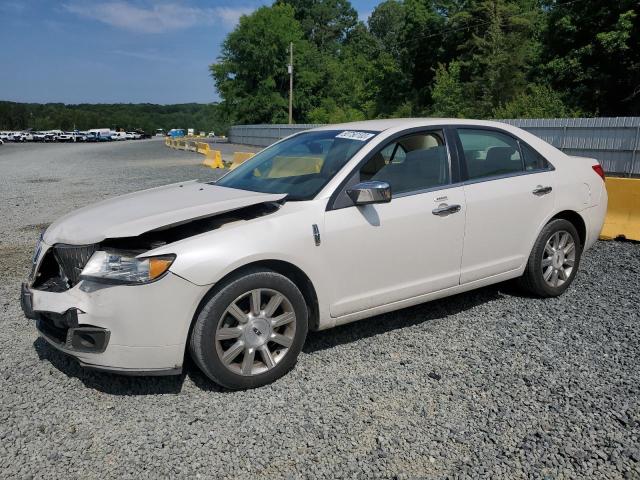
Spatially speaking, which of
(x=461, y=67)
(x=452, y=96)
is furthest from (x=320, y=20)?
(x=452, y=96)

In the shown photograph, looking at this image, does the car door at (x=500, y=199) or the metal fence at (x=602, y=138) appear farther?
the metal fence at (x=602, y=138)

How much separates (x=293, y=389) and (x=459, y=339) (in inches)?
54.7

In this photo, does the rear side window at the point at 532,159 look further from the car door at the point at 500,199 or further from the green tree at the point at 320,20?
the green tree at the point at 320,20

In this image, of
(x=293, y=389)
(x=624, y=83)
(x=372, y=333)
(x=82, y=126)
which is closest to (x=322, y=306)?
(x=293, y=389)

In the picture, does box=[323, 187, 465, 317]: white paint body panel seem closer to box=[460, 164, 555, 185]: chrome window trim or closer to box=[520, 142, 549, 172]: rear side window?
box=[460, 164, 555, 185]: chrome window trim

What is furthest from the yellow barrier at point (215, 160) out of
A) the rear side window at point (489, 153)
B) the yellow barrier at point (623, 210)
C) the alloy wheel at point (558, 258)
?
the alloy wheel at point (558, 258)

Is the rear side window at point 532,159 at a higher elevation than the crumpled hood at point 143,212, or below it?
higher

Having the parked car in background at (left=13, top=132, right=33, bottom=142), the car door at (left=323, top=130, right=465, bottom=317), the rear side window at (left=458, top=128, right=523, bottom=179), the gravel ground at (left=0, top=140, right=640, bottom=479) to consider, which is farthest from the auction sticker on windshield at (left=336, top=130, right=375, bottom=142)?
the parked car in background at (left=13, top=132, right=33, bottom=142)

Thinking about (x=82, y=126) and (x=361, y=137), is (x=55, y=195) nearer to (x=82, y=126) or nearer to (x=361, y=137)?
(x=361, y=137)

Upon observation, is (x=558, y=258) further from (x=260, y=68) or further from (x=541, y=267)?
(x=260, y=68)

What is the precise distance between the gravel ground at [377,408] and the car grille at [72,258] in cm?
72

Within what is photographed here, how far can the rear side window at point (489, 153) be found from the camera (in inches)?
168

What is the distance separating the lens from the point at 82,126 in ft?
493

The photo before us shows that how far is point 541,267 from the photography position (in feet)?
15.2
